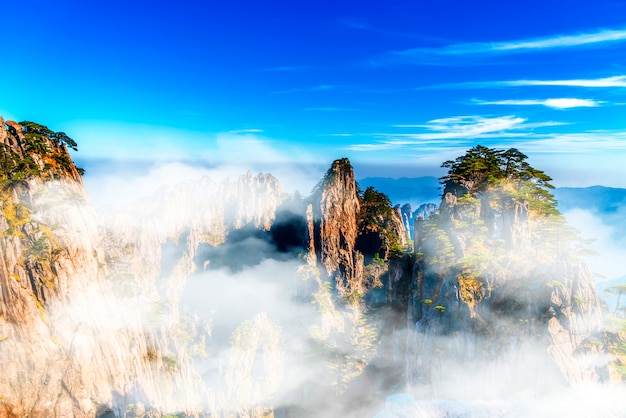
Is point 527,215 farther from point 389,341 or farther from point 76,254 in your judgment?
point 76,254

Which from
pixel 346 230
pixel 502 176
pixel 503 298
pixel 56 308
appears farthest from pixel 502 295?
pixel 56 308

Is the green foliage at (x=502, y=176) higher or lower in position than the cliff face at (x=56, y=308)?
higher

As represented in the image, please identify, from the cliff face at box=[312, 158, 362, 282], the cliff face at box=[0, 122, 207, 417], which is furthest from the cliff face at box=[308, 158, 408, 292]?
the cliff face at box=[0, 122, 207, 417]

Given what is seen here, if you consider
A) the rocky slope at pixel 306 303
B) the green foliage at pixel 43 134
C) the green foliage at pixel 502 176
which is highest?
the green foliage at pixel 43 134

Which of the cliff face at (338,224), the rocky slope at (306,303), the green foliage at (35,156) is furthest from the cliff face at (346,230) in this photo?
the green foliage at (35,156)

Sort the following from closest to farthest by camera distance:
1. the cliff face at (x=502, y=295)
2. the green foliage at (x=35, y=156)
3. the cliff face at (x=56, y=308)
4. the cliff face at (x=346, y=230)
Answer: the cliff face at (x=502, y=295) → the cliff face at (x=56, y=308) → the green foliage at (x=35, y=156) → the cliff face at (x=346, y=230)

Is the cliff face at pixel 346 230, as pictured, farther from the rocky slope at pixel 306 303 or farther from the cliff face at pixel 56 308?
the cliff face at pixel 56 308

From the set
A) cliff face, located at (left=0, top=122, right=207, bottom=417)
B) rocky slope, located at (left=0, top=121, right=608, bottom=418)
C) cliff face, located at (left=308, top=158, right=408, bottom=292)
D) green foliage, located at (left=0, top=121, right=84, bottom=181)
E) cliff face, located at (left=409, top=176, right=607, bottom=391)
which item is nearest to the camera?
cliff face, located at (left=409, top=176, right=607, bottom=391)

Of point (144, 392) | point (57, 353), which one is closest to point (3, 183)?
point (57, 353)

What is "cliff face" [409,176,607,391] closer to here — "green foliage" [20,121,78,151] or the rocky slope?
the rocky slope

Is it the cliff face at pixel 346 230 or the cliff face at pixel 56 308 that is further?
the cliff face at pixel 346 230

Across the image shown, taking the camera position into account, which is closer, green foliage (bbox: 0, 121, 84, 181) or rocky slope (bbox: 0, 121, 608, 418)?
rocky slope (bbox: 0, 121, 608, 418)

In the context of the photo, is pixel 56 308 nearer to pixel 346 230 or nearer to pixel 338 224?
pixel 338 224

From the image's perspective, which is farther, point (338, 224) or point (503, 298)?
point (338, 224)
